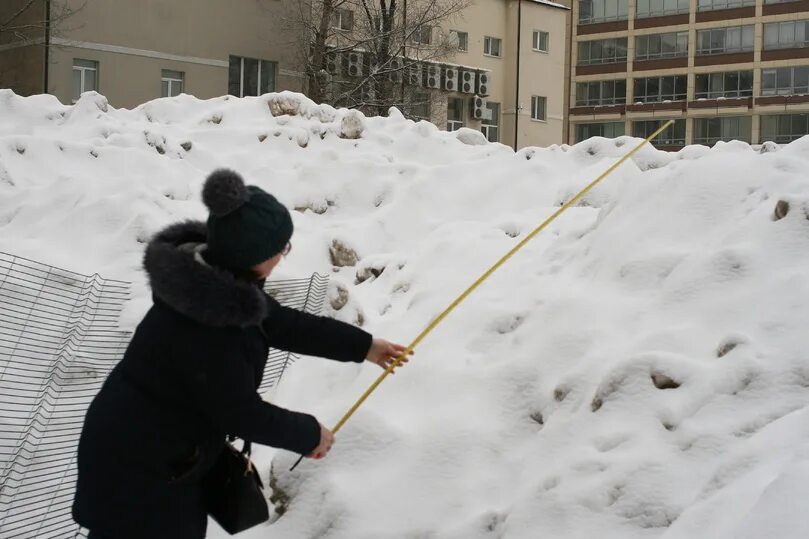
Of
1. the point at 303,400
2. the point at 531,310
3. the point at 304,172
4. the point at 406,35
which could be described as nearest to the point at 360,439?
the point at 303,400

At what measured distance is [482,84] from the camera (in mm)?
34938

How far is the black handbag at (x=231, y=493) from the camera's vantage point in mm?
2762

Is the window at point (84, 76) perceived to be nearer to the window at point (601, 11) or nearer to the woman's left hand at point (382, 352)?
the woman's left hand at point (382, 352)

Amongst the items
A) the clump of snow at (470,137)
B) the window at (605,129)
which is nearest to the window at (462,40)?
the window at (605,129)

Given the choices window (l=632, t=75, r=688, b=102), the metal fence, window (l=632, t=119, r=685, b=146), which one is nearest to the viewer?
the metal fence

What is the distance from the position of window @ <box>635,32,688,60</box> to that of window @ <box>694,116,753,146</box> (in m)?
4.06

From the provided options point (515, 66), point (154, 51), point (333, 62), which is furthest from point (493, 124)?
point (154, 51)

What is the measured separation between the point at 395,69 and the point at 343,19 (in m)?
4.76

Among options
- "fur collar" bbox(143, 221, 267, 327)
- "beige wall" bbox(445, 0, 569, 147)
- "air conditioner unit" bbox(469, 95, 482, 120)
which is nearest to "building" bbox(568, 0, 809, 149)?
"beige wall" bbox(445, 0, 569, 147)

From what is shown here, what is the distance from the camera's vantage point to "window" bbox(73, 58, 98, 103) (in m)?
23.7

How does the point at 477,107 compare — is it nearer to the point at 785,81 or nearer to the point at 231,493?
→ the point at 785,81

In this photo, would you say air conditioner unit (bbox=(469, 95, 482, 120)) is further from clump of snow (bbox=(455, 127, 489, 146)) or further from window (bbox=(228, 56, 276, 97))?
clump of snow (bbox=(455, 127, 489, 146))

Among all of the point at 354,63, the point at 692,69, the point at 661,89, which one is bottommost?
the point at 354,63

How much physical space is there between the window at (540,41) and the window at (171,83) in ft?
55.9
